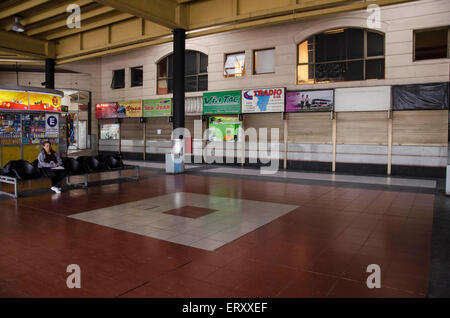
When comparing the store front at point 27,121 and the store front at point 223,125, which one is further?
the store front at point 223,125

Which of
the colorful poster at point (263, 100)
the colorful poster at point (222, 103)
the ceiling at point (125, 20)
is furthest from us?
the colorful poster at point (222, 103)

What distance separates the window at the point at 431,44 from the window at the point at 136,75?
1386 centimetres

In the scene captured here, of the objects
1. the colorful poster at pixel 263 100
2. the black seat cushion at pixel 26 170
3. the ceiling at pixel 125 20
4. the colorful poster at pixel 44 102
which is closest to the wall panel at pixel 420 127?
the colorful poster at pixel 263 100

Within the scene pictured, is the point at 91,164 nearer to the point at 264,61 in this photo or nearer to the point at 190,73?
the point at 264,61

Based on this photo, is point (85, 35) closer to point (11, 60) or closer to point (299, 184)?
point (11, 60)

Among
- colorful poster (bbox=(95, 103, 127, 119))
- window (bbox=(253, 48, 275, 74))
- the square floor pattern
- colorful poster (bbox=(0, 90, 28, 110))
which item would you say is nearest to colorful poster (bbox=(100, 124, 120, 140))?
colorful poster (bbox=(95, 103, 127, 119))

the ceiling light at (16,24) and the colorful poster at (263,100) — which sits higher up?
the ceiling light at (16,24)

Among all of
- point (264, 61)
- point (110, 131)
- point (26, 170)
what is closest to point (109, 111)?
point (110, 131)

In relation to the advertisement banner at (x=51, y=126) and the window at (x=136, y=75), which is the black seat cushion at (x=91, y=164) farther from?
the window at (x=136, y=75)

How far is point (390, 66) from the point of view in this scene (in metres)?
12.5

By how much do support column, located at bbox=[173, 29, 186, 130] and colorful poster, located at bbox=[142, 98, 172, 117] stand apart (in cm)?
499

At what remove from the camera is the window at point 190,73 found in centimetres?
1711

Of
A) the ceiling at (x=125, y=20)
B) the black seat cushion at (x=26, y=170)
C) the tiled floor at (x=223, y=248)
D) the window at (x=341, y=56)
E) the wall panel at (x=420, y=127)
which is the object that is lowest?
the tiled floor at (x=223, y=248)

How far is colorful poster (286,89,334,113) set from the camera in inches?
535
